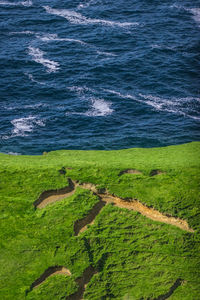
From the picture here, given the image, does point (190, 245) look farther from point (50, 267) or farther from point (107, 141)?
point (107, 141)

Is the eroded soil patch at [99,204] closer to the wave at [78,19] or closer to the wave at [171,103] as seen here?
the wave at [171,103]

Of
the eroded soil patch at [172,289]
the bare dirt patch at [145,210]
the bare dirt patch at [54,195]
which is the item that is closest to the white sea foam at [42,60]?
the bare dirt patch at [54,195]

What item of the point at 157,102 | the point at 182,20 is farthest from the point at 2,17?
the point at 157,102

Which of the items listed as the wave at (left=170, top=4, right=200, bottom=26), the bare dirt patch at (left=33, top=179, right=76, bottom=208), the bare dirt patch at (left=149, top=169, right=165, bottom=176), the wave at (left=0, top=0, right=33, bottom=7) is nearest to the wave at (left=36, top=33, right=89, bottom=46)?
the wave at (left=0, top=0, right=33, bottom=7)

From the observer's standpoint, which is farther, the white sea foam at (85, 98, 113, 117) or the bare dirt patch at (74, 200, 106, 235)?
the white sea foam at (85, 98, 113, 117)

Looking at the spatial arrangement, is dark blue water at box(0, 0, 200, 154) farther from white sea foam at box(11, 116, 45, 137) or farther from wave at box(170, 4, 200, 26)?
wave at box(170, 4, 200, 26)

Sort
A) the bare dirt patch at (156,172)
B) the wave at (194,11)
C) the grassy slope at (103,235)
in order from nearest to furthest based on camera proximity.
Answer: the grassy slope at (103,235) < the bare dirt patch at (156,172) < the wave at (194,11)
